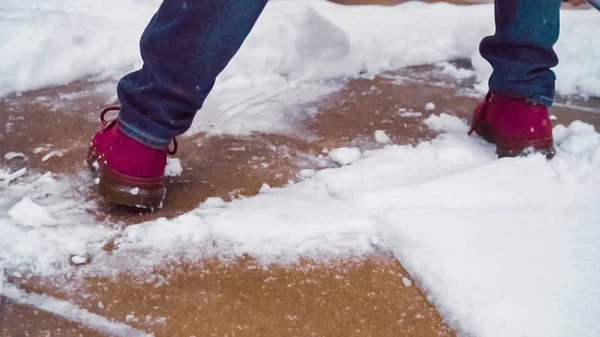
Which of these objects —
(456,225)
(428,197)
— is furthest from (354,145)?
(456,225)

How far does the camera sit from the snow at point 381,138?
1481 mm

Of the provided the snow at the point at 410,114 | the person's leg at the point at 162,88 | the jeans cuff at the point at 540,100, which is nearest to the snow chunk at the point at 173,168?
the person's leg at the point at 162,88

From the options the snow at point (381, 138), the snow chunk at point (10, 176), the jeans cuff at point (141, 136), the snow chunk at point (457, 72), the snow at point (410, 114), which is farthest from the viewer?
the snow chunk at point (457, 72)

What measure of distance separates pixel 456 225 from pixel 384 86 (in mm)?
786

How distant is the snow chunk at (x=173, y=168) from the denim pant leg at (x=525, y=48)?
0.72 meters

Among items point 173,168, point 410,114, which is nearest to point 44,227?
point 173,168

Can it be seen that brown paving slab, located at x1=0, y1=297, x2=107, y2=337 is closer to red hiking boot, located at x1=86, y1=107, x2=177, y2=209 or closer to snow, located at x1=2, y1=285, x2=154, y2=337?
snow, located at x1=2, y1=285, x2=154, y2=337

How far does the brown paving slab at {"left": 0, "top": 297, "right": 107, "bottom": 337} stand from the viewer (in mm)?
884

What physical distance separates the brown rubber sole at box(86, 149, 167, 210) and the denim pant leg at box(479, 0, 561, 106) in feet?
2.53

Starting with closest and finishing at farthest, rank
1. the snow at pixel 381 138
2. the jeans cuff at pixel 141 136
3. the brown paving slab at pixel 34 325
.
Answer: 1. the brown paving slab at pixel 34 325
2. the jeans cuff at pixel 141 136
3. the snow at pixel 381 138

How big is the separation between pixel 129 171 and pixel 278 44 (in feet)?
2.83

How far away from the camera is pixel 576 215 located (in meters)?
1.16

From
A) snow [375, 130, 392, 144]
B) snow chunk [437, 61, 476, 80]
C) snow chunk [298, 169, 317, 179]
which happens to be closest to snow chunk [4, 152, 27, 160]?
snow chunk [298, 169, 317, 179]

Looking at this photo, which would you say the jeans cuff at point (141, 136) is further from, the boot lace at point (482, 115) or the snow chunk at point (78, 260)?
the boot lace at point (482, 115)
